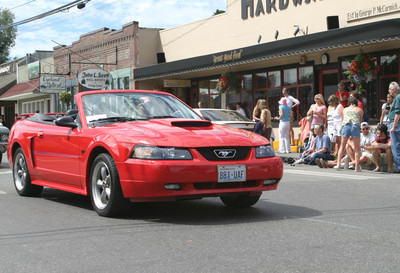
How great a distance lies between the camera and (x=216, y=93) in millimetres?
27641

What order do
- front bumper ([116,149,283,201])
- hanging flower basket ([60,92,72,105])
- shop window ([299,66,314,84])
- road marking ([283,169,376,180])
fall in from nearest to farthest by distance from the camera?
1. front bumper ([116,149,283,201])
2. road marking ([283,169,376,180])
3. shop window ([299,66,314,84])
4. hanging flower basket ([60,92,72,105])

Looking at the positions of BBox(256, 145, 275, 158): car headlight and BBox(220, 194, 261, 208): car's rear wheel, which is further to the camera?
BBox(220, 194, 261, 208): car's rear wheel

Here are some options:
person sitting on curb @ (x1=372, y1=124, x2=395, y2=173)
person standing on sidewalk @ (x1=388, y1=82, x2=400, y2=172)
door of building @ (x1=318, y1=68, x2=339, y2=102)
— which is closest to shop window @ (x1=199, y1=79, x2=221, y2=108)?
door of building @ (x1=318, y1=68, x2=339, y2=102)

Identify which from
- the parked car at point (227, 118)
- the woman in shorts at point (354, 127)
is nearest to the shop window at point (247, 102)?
the parked car at point (227, 118)

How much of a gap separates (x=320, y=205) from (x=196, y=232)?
8.14ft

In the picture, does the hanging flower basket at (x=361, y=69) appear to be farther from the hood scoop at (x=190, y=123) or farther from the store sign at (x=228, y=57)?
the hood scoop at (x=190, y=123)

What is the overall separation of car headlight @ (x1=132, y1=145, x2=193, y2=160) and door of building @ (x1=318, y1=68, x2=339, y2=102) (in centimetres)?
1505

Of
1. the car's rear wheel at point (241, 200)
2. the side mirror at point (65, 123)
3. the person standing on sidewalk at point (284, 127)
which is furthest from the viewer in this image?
the person standing on sidewalk at point (284, 127)

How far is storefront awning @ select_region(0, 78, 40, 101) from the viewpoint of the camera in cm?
4426

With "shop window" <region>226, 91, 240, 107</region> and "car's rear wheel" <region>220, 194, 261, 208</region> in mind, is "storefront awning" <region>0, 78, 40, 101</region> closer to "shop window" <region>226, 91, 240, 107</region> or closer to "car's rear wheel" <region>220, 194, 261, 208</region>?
"shop window" <region>226, 91, 240, 107</region>

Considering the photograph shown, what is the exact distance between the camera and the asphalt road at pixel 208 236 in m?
4.63

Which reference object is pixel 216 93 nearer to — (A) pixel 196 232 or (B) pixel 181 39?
(B) pixel 181 39

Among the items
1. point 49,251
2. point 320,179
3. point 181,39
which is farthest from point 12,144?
point 181,39

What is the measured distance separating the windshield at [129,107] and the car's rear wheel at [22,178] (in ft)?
6.10
